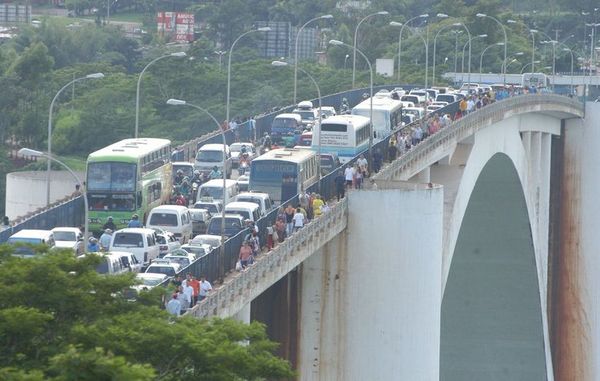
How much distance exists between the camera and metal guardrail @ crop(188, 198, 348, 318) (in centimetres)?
3341

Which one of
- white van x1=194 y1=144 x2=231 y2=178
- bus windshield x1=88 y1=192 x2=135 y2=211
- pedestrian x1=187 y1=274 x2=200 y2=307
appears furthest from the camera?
white van x1=194 y1=144 x2=231 y2=178

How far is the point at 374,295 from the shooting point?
1753 inches

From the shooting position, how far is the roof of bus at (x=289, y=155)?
174ft

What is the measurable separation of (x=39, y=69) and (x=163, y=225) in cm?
4322

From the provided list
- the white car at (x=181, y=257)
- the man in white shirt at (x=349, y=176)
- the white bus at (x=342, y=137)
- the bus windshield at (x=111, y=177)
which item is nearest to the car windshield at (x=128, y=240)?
the white car at (x=181, y=257)

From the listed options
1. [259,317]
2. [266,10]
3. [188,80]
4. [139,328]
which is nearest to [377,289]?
[259,317]

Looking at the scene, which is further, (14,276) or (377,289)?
(377,289)

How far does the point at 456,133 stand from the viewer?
6056cm

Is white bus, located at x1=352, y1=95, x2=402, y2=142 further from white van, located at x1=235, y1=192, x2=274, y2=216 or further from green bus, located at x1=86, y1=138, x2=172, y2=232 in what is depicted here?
white van, located at x1=235, y1=192, x2=274, y2=216

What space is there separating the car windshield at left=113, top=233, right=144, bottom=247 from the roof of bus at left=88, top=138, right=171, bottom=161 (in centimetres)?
744

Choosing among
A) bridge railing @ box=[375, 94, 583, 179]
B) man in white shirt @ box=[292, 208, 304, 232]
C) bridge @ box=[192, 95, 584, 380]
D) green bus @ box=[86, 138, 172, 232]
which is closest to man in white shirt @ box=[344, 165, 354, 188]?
bridge @ box=[192, 95, 584, 380]

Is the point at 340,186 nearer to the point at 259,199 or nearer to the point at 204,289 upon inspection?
the point at 259,199

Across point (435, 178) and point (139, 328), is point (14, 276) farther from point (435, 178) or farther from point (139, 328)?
point (435, 178)

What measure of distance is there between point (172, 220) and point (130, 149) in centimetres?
568
